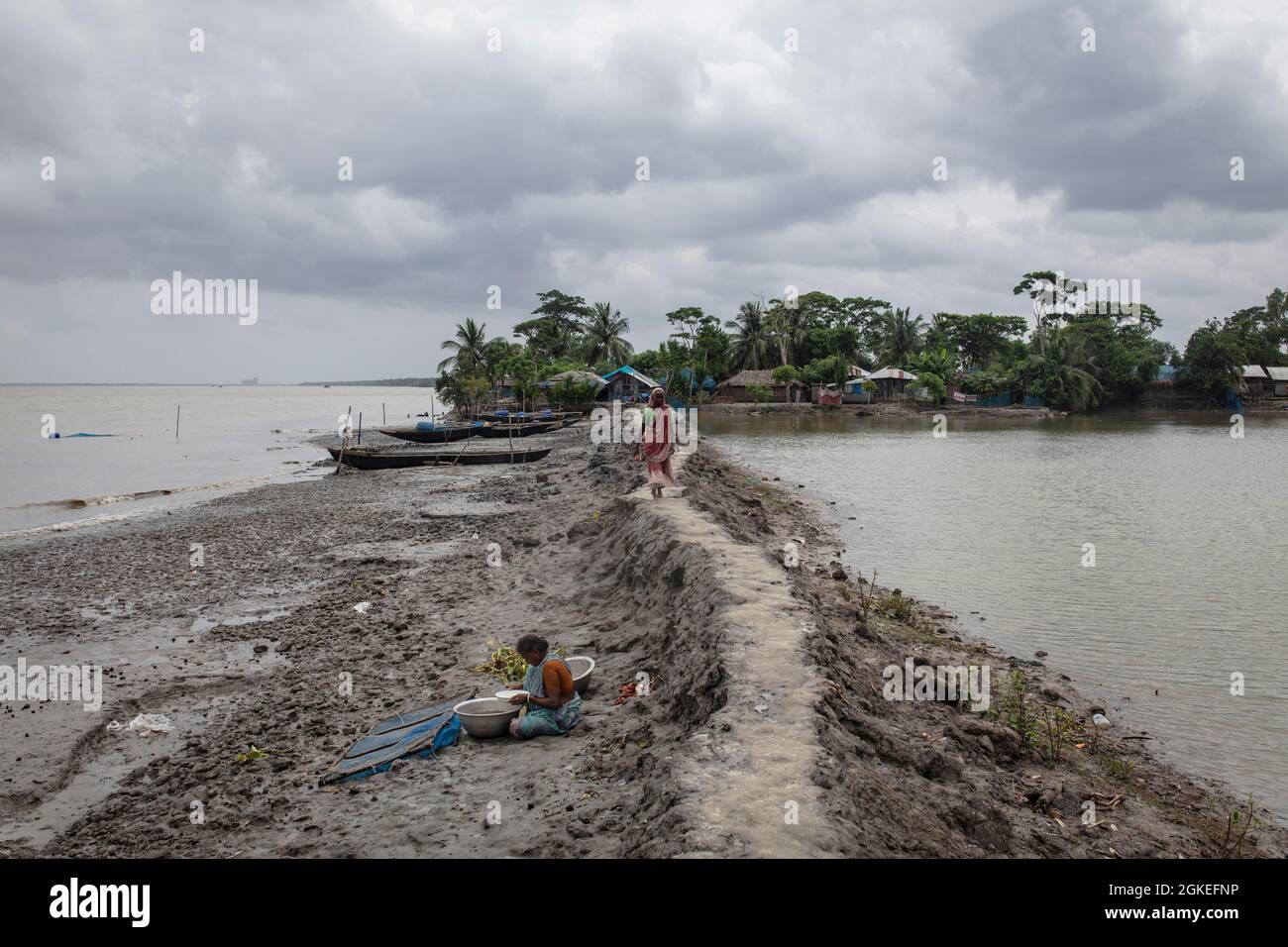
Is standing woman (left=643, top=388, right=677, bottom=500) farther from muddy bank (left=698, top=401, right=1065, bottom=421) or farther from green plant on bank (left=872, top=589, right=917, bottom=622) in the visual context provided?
muddy bank (left=698, top=401, right=1065, bottom=421)

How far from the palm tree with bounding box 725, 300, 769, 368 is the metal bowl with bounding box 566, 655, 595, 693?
257 feet

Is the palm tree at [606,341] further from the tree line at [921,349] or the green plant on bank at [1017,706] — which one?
the green plant on bank at [1017,706]

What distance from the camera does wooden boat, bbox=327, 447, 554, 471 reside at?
3347 cm

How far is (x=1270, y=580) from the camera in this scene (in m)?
14.7

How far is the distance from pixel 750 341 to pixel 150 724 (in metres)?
80.1

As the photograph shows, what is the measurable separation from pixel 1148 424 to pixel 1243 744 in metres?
63.1

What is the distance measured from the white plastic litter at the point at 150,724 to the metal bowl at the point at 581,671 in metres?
4.06

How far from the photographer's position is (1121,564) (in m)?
16.0

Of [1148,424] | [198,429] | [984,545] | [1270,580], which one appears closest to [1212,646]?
[1270,580]

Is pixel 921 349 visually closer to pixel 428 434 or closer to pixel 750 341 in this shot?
pixel 750 341

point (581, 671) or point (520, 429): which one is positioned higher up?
point (520, 429)

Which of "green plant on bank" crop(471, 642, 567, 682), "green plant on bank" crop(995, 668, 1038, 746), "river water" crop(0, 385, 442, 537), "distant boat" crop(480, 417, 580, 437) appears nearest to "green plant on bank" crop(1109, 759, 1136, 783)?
"green plant on bank" crop(995, 668, 1038, 746)

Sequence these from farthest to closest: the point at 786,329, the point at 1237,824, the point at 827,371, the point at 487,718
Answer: the point at 786,329 < the point at 827,371 < the point at 487,718 < the point at 1237,824

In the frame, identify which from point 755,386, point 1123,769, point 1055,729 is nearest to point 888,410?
point 755,386
